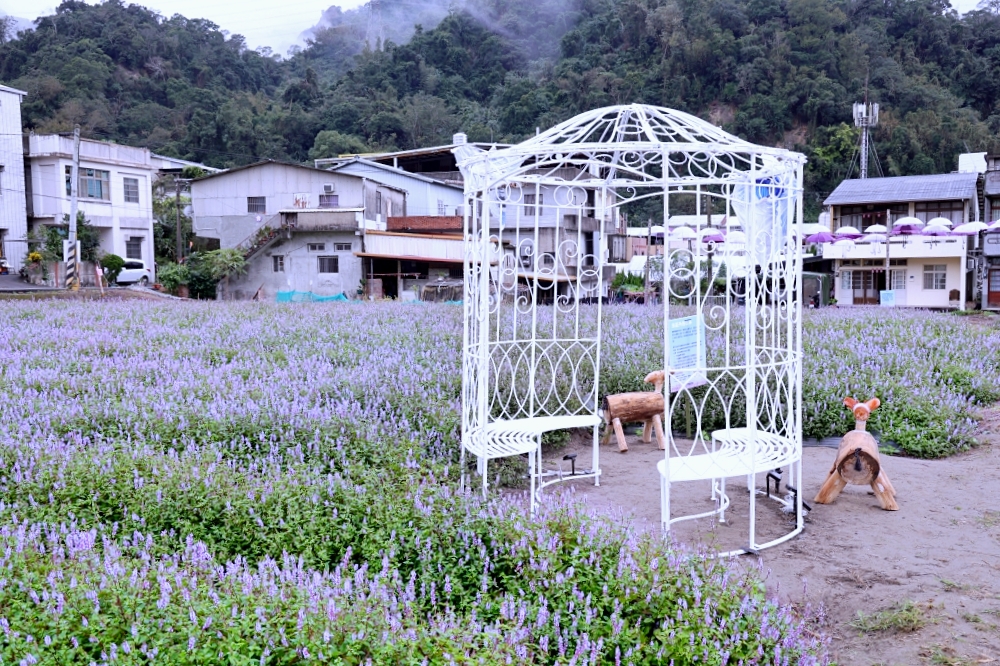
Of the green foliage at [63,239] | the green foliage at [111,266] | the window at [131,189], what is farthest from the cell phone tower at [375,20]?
the green foliage at [111,266]

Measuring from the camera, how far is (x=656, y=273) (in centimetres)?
3800

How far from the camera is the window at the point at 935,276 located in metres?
37.2

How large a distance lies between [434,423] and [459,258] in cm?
2723

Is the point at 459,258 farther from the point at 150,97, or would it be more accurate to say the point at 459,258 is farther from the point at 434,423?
the point at 150,97

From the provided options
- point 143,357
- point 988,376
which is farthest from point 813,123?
point 143,357

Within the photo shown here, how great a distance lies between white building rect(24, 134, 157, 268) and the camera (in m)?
37.0

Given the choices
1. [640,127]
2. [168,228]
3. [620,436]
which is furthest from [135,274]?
[640,127]

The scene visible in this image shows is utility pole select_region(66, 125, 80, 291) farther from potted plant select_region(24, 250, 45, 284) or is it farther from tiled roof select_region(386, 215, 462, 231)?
tiled roof select_region(386, 215, 462, 231)

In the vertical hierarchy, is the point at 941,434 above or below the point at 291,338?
below

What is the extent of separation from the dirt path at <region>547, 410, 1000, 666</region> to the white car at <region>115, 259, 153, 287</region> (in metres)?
33.2

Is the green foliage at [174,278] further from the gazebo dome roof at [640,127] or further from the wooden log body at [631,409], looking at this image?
the gazebo dome roof at [640,127]

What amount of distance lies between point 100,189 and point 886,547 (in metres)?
39.8

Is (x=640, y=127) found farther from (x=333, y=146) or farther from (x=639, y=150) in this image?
(x=333, y=146)

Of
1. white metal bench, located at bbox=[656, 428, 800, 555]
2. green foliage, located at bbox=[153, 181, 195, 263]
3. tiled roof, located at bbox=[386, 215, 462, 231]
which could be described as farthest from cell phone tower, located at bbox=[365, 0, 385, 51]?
white metal bench, located at bbox=[656, 428, 800, 555]
